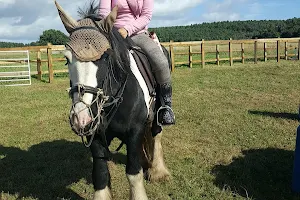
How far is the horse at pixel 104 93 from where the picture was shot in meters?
2.63

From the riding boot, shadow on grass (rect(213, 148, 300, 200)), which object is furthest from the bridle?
shadow on grass (rect(213, 148, 300, 200))

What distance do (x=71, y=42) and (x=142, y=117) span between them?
1.19m

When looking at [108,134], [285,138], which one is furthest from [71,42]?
[285,138]

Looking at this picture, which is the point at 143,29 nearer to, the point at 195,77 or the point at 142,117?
the point at 142,117

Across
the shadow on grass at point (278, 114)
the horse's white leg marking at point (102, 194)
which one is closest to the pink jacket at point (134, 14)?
the horse's white leg marking at point (102, 194)

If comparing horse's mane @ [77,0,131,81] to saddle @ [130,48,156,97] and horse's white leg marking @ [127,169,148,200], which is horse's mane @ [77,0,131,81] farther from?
horse's white leg marking @ [127,169,148,200]

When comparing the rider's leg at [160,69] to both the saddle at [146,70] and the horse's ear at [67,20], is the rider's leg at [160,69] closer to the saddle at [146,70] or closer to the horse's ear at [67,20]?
A: the saddle at [146,70]

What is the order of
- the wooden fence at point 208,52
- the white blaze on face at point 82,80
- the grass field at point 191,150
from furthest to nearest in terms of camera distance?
the wooden fence at point 208,52, the grass field at point 191,150, the white blaze on face at point 82,80

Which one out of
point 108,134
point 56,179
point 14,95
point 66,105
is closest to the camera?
point 108,134

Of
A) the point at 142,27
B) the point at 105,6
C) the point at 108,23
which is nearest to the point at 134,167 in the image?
the point at 108,23

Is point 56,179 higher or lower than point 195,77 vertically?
lower

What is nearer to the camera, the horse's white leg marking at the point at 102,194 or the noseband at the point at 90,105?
the noseband at the point at 90,105

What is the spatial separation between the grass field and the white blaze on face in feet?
6.46

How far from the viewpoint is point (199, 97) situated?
11.4 meters
